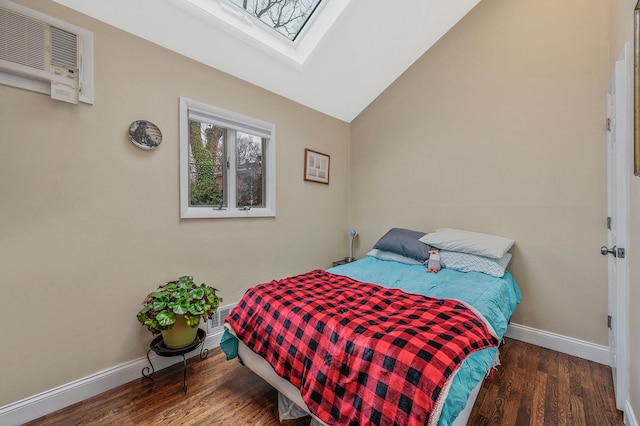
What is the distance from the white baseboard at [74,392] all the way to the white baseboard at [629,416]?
8.96 ft

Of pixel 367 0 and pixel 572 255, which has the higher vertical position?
pixel 367 0

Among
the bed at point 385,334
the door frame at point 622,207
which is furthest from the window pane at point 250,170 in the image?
the door frame at point 622,207

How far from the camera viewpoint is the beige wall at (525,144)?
6.82 ft

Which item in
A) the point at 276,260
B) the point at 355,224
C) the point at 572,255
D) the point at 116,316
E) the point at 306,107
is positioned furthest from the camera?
the point at 355,224

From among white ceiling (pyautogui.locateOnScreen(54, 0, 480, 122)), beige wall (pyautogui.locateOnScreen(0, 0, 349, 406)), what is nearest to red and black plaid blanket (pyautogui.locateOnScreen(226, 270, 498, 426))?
beige wall (pyautogui.locateOnScreen(0, 0, 349, 406))

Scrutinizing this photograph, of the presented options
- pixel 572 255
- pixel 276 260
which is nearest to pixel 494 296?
pixel 572 255

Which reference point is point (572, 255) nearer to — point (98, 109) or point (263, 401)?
point (263, 401)

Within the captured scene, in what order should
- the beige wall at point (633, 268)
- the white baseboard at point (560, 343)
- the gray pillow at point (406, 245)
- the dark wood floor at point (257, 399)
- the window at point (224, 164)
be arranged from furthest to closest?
the gray pillow at point (406, 245) → the window at point (224, 164) → the white baseboard at point (560, 343) → the dark wood floor at point (257, 399) → the beige wall at point (633, 268)

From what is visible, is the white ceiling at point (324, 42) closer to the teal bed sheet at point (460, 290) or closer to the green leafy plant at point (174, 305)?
the green leafy plant at point (174, 305)

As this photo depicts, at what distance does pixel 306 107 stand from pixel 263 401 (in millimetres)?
2704

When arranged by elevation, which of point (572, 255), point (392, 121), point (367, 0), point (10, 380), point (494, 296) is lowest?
point (10, 380)

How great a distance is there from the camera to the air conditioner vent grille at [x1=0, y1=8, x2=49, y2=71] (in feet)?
4.59

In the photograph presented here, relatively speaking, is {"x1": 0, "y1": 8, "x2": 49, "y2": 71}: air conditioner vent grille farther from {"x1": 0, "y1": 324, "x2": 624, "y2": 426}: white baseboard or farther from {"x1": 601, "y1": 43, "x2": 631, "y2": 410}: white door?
{"x1": 601, "y1": 43, "x2": 631, "y2": 410}: white door

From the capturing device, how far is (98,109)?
5.62ft
